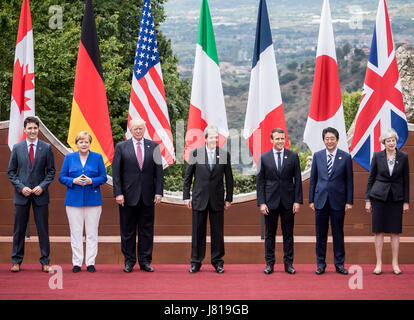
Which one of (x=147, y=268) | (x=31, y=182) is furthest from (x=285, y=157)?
(x=31, y=182)

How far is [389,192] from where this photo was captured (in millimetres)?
6324

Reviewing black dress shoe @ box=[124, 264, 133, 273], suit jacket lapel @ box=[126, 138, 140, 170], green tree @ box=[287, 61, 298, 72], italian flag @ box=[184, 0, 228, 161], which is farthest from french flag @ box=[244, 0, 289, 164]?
green tree @ box=[287, 61, 298, 72]

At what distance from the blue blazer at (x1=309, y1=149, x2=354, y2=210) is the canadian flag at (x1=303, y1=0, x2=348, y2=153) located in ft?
4.47

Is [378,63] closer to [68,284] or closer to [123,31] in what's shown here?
[68,284]

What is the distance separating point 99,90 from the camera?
8086 millimetres

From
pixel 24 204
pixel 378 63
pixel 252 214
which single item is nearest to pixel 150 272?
pixel 24 204

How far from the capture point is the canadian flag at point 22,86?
7719 millimetres

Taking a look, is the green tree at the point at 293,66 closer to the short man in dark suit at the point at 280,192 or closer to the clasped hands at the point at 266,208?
the short man in dark suit at the point at 280,192

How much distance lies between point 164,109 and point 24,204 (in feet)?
8.40

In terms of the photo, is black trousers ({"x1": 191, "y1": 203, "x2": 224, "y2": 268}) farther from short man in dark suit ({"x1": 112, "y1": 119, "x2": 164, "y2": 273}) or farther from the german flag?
the german flag

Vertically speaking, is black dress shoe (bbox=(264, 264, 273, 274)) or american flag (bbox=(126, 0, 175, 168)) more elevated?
american flag (bbox=(126, 0, 175, 168))

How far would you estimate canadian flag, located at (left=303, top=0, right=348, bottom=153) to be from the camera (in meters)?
7.72

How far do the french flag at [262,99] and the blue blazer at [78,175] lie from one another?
7.15 ft

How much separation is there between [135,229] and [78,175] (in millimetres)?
837
